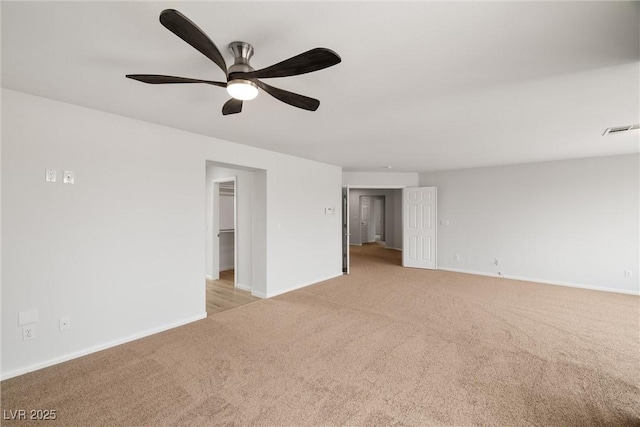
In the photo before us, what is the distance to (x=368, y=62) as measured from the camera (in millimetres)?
1844

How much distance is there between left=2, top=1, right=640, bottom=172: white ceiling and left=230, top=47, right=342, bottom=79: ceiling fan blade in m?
0.22

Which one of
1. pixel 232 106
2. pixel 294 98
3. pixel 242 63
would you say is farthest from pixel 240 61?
pixel 232 106

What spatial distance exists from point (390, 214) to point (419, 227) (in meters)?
3.65

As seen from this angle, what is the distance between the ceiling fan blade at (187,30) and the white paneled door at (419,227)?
6062 millimetres

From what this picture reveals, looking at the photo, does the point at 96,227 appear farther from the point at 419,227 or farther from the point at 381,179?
the point at 419,227

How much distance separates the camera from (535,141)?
12.6ft

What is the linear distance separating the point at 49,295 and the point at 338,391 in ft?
8.73

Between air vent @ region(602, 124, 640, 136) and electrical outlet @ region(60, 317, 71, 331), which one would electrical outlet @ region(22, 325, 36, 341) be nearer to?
electrical outlet @ region(60, 317, 71, 331)

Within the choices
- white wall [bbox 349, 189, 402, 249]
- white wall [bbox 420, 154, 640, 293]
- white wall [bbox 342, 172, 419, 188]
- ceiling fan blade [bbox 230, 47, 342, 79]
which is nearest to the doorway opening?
ceiling fan blade [bbox 230, 47, 342, 79]

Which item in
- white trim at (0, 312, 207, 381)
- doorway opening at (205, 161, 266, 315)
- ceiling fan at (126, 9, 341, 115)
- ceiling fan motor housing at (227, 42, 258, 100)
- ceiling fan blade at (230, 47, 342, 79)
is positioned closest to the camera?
ceiling fan at (126, 9, 341, 115)

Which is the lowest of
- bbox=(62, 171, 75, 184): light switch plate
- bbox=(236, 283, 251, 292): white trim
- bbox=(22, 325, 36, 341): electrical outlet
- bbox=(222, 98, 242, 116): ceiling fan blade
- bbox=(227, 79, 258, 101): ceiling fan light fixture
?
bbox=(236, 283, 251, 292): white trim

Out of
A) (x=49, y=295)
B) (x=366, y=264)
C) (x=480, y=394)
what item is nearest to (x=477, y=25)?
Result: (x=480, y=394)

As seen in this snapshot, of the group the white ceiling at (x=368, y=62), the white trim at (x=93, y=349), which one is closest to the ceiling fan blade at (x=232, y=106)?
the white ceiling at (x=368, y=62)

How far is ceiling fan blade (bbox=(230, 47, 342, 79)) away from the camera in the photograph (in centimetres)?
133
